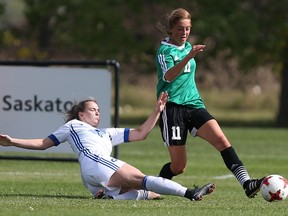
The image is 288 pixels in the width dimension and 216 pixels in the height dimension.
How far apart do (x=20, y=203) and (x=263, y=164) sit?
8.53m

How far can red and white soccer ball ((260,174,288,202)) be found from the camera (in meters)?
11.1

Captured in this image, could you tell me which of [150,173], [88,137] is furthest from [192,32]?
[88,137]

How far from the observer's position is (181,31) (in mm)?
11797

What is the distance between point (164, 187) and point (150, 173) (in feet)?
17.8

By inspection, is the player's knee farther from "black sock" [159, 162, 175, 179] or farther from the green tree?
the green tree

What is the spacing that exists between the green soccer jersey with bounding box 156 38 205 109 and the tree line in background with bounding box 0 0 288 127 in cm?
2394

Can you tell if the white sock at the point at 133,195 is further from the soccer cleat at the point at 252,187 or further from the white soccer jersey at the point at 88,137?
the soccer cleat at the point at 252,187

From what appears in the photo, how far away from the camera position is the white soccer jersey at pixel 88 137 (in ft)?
37.9

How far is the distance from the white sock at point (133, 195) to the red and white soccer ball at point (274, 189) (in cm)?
127

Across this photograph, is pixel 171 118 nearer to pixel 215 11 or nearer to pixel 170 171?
pixel 170 171

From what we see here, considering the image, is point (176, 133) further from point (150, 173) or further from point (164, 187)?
point (150, 173)

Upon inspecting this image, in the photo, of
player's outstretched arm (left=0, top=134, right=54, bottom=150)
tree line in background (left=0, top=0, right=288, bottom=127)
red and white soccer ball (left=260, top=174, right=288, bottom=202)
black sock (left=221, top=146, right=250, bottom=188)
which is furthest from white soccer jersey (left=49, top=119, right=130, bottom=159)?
tree line in background (left=0, top=0, right=288, bottom=127)

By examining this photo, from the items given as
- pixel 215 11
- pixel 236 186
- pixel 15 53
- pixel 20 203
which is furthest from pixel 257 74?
pixel 20 203

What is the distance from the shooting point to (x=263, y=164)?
18.8 metres
